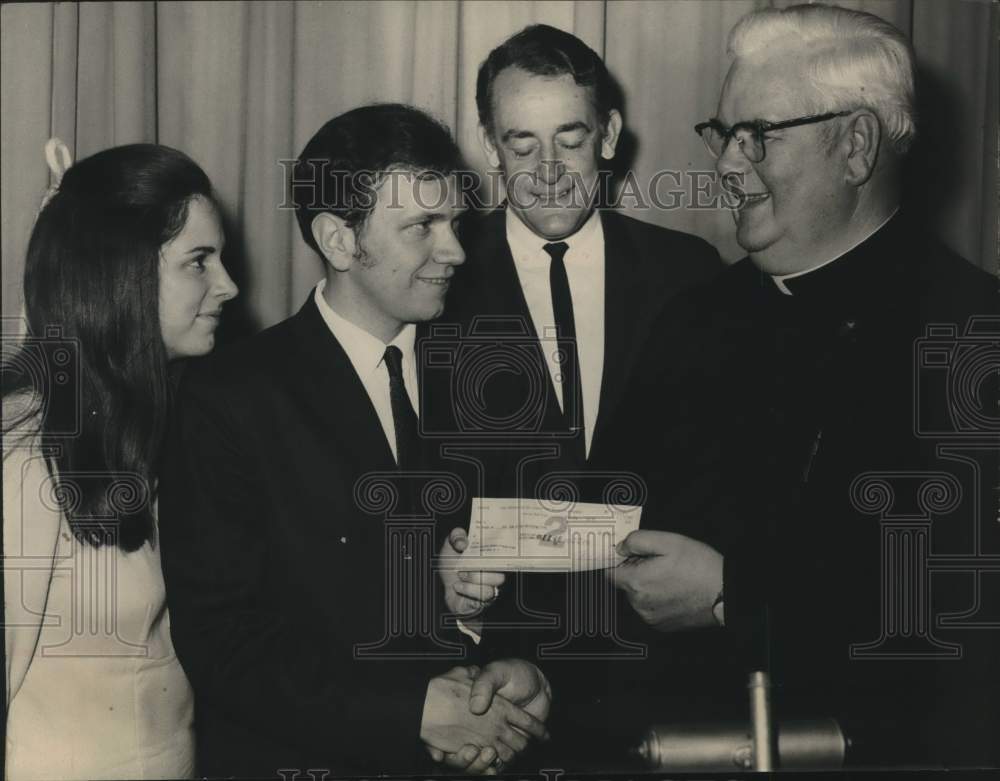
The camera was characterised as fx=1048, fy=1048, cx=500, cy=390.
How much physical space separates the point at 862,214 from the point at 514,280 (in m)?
0.78

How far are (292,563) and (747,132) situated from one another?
1.37 m

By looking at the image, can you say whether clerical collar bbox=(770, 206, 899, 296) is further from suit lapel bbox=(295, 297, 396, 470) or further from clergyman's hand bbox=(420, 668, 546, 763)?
clergyman's hand bbox=(420, 668, 546, 763)

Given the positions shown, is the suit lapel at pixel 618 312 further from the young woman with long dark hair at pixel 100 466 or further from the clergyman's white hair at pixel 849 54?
the young woman with long dark hair at pixel 100 466

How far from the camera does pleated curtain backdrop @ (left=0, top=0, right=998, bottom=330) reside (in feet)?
7.81

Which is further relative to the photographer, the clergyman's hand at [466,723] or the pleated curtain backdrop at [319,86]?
the pleated curtain backdrop at [319,86]

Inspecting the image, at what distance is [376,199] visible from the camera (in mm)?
2268

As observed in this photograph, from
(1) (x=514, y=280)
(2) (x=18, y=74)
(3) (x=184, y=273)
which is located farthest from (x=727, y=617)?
(2) (x=18, y=74)

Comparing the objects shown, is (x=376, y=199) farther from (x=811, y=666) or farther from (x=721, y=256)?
(x=811, y=666)

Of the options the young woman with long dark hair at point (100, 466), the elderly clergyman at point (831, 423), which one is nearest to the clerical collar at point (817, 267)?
the elderly clergyman at point (831, 423)

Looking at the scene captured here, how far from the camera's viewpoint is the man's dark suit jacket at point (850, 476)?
2.30m

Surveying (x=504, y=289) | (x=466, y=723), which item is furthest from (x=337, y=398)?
(x=466, y=723)

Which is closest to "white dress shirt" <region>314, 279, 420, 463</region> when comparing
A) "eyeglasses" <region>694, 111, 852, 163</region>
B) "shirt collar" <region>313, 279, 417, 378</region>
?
"shirt collar" <region>313, 279, 417, 378</region>

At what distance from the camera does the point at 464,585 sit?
233cm

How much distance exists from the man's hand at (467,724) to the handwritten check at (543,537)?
0.27 m
